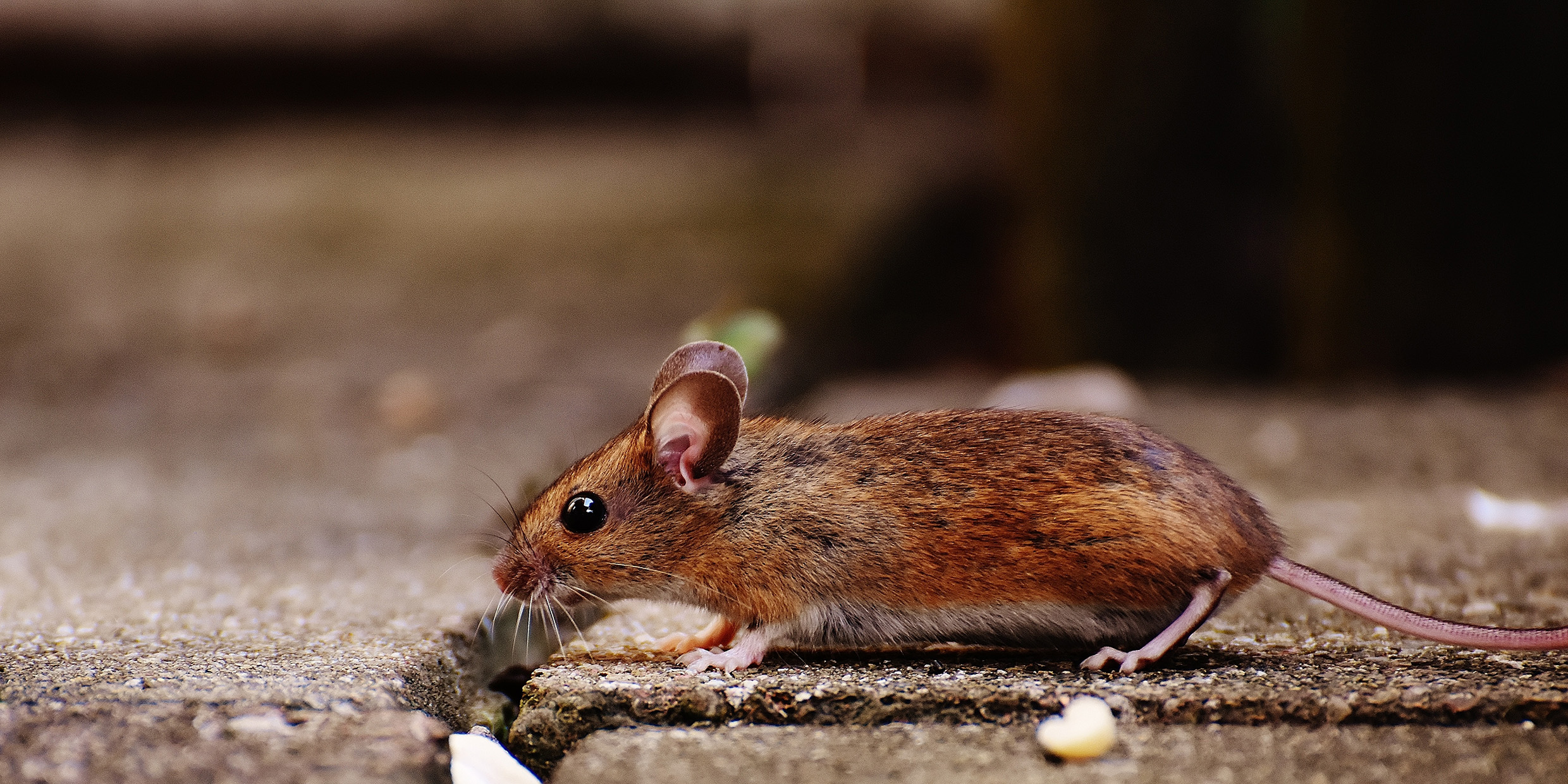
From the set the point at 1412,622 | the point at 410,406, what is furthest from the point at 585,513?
the point at 410,406

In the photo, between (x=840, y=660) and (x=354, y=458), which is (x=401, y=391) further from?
(x=840, y=660)

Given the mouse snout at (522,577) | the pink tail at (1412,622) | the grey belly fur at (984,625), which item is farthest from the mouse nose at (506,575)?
the pink tail at (1412,622)

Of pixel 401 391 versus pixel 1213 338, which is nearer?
pixel 401 391

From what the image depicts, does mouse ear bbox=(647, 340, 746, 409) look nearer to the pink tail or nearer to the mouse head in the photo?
the mouse head

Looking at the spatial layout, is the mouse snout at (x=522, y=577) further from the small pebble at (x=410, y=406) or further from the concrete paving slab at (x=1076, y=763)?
the small pebble at (x=410, y=406)

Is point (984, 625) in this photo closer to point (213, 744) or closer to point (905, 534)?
point (905, 534)

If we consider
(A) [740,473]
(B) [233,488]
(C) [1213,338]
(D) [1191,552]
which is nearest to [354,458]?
(B) [233,488]
